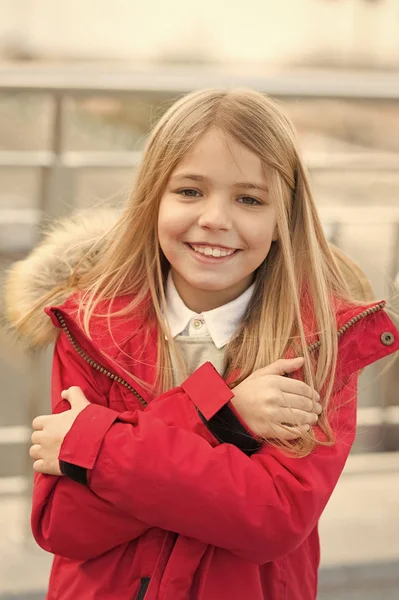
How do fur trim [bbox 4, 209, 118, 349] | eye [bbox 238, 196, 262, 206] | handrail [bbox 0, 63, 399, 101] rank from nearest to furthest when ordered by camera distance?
eye [bbox 238, 196, 262, 206]
fur trim [bbox 4, 209, 118, 349]
handrail [bbox 0, 63, 399, 101]

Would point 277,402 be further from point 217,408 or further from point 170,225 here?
point 170,225

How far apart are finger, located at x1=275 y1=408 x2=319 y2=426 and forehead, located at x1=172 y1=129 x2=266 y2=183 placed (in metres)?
0.33

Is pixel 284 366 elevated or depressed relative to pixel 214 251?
depressed

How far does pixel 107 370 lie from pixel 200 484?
0.24m

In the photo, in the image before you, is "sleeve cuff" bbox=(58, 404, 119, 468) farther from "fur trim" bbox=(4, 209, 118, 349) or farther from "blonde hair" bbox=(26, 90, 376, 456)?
"fur trim" bbox=(4, 209, 118, 349)

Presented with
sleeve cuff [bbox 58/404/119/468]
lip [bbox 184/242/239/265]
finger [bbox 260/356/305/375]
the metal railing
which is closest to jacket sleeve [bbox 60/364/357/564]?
sleeve cuff [bbox 58/404/119/468]

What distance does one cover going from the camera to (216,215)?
1.35m

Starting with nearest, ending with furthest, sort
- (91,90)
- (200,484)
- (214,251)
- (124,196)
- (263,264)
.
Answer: (200,484) < (214,251) < (263,264) < (124,196) < (91,90)

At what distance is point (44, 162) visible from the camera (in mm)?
2260

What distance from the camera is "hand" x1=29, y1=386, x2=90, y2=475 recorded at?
134 cm

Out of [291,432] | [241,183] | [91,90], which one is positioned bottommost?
[291,432]

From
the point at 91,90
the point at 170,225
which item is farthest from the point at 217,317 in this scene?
the point at 91,90

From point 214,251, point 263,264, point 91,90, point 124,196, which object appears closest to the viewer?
point 214,251

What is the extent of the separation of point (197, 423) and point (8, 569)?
3.34 ft
